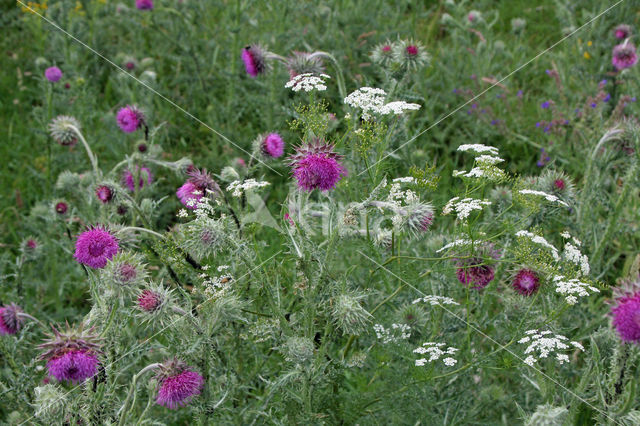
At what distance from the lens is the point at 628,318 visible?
199 centimetres

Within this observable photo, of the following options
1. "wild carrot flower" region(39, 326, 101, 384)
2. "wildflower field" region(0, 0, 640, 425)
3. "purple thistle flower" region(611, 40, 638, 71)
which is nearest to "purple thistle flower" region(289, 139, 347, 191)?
"wildflower field" region(0, 0, 640, 425)

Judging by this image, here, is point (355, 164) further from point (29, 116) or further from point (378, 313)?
point (29, 116)

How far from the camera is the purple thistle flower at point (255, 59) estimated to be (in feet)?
12.4

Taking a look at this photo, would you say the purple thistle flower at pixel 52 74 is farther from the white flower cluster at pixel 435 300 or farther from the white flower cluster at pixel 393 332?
the white flower cluster at pixel 435 300

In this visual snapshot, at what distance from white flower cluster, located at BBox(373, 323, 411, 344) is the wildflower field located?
0.02m

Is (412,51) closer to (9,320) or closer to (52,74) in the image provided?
(9,320)

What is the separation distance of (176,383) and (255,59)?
217cm

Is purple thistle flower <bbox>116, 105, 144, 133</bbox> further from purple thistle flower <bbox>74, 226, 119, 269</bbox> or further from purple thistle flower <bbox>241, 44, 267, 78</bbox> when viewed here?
purple thistle flower <bbox>74, 226, 119, 269</bbox>

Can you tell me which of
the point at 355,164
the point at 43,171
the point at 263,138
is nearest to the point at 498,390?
the point at 355,164

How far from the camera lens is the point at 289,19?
5461mm

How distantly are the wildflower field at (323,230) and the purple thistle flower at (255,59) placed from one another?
13 millimetres

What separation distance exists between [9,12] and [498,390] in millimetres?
5712

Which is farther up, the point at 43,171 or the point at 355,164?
the point at 355,164

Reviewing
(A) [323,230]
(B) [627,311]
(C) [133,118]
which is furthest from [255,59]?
(B) [627,311]
